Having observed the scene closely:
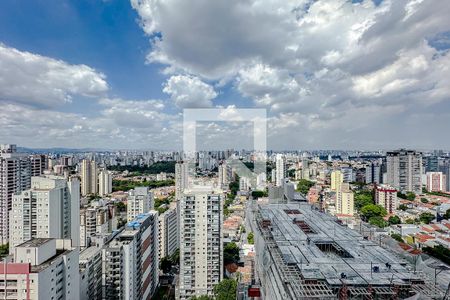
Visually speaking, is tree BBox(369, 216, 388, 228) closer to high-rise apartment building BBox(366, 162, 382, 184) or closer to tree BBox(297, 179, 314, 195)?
tree BBox(297, 179, 314, 195)

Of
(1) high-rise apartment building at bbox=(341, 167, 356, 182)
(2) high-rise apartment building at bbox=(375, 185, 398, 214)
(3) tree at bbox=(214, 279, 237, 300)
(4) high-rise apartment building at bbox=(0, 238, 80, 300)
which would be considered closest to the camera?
(4) high-rise apartment building at bbox=(0, 238, 80, 300)

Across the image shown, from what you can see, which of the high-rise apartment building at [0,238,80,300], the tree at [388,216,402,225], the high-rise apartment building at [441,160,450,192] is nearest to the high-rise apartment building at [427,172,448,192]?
the high-rise apartment building at [441,160,450,192]

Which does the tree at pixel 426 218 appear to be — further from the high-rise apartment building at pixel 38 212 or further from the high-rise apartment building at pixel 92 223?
the high-rise apartment building at pixel 38 212

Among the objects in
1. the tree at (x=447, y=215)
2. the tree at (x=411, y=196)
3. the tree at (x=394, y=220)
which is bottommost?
the tree at (x=394, y=220)

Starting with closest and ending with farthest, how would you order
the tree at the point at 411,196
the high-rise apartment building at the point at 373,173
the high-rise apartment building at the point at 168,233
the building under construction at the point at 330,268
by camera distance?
the building under construction at the point at 330,268 < the high-rise apartment building at the point at 168,233 < the tree at the point at 411,196 < the high-rise apartment building at the point at 373,173

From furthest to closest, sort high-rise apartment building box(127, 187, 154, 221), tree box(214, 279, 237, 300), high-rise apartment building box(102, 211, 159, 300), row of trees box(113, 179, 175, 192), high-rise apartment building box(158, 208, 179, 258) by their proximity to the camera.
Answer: row of trees box(113, 179, 175, 192)
high-rise apartment building box(127, 187, 154, 221)
high-rise apartment building box(158, 208, 179, 258)
tree box(214, 279, 237, 300)
high-rise apartment building box(102, 211, 159, 300)

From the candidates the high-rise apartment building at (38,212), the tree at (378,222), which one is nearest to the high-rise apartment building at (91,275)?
the high-rise apartment building at (38,212)
